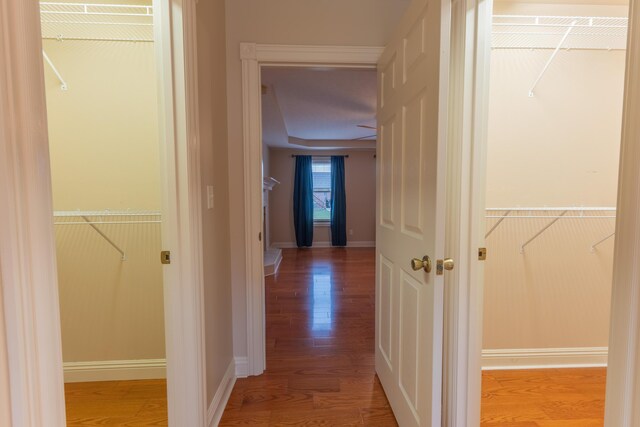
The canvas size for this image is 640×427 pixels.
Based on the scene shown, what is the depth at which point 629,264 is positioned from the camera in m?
0.61

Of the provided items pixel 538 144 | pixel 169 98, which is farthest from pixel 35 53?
pixel 538 144

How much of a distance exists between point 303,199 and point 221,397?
5187 millimetres

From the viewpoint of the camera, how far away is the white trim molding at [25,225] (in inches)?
19.7

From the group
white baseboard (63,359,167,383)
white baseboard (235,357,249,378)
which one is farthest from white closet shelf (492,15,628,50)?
white baseboard (63,359,167,383)

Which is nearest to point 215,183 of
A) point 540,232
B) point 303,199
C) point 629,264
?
point 629,264

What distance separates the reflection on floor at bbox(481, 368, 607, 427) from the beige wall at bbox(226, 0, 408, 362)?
7.17ft

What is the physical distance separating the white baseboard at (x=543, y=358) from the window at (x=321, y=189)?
5.12 m

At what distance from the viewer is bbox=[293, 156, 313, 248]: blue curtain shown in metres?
6.66

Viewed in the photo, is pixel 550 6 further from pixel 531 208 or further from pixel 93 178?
pixel 93 178

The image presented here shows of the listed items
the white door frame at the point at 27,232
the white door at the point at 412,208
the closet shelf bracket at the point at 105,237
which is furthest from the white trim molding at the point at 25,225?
the closet shelf bracket at the point at 105,237

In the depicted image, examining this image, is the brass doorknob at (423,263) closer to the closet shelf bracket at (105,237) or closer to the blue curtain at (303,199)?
the closet shelf bracket at (105,237)

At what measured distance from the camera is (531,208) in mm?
1952

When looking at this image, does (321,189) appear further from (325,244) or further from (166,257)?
(166,257)

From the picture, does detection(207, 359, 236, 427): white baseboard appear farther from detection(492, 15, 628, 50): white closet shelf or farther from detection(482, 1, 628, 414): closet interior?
detection(492, 15, 628, 50): white closet shelf
